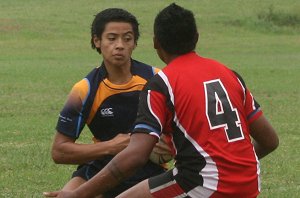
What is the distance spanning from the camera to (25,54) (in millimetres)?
35000

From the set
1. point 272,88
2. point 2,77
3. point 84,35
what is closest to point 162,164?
point 272,88

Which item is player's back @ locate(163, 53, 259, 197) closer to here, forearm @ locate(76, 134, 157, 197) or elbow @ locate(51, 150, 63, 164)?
forearm @ locate(76, 134, 157, 197)

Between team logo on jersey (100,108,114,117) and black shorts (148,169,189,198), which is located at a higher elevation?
team logo on jersey (100,108,114,117)

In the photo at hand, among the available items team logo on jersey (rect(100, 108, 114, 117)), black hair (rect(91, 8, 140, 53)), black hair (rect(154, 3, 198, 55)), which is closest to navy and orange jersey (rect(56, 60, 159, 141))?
team logo on jersey (rect(100, 108, 114, 117))

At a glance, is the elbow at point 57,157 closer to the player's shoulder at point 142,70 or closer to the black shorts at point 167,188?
the player's shoulder at point 142,70

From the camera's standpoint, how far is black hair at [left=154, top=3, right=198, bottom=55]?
4.48 m

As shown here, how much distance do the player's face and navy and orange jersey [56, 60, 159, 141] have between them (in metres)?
0.13

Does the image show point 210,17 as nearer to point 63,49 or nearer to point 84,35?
point 84,35

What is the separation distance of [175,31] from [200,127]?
511mm

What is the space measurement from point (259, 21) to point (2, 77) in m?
24.7

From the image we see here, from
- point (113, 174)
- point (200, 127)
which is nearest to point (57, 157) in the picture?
point (113, 174)

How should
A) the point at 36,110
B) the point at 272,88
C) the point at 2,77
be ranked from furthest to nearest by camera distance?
the point at 2,77 < the point at 272,88 < the point at 36,110

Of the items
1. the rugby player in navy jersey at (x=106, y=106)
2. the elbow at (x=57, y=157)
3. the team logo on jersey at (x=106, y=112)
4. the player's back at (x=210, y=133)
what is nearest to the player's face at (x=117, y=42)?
the rugby player in navy jersey at (x=106, y=106)

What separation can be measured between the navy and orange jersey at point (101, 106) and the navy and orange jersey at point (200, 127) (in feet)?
3.49
